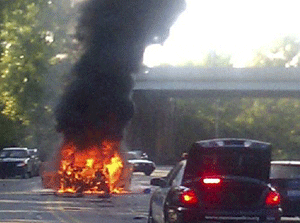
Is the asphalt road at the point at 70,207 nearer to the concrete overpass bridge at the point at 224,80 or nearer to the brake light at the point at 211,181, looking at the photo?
the brake light at the point at 211,181

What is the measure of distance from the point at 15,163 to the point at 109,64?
55.5 feet

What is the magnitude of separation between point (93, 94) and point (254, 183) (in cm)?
1958

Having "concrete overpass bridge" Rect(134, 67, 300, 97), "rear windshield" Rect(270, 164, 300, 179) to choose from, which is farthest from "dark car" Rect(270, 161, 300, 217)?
"concrete overpass bridge" Rect(134, 67, 300, 97)

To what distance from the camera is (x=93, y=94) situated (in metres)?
35.1

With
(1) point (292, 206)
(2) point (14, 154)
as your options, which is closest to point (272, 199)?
(1) point (292, 206)

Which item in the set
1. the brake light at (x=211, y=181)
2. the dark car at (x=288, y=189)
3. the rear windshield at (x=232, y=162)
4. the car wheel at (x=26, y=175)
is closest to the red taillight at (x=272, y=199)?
the rear windshield at (x=232, y=162)

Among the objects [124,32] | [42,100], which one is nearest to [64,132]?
[124,32]

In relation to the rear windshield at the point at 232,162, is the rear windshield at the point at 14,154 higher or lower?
lower

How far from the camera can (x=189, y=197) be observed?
15727 mm

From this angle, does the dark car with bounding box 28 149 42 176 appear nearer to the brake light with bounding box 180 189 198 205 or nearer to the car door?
the car door

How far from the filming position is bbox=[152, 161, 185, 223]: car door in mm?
16703

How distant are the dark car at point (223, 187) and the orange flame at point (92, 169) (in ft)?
59.1

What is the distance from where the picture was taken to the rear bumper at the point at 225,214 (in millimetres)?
15648

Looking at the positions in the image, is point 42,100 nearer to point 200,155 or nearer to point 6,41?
point 6,41
